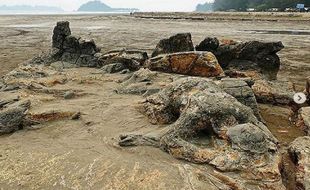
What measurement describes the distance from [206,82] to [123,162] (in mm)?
2915

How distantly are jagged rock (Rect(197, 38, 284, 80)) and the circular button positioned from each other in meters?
3.71

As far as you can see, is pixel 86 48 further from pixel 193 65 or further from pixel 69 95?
pixel 69 95

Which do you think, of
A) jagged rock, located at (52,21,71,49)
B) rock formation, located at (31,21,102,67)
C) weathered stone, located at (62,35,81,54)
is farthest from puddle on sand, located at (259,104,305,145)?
jagged rock, located at (52,21,71,49)

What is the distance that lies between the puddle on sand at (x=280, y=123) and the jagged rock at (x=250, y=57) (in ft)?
14.4

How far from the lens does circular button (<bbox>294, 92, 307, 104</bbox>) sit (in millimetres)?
11077

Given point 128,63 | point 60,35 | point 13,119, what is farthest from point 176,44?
point 13,119

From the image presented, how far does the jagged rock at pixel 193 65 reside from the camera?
492 inches

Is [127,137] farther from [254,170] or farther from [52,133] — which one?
[254,170]

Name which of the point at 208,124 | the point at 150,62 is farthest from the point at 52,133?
the point at 150,62

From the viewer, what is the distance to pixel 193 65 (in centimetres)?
1257

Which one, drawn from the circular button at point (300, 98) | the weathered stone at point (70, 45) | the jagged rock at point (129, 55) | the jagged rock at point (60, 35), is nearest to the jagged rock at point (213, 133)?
the circular button at point (300, 98)

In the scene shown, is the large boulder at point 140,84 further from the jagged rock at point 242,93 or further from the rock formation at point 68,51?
the rock formation at point 68,51

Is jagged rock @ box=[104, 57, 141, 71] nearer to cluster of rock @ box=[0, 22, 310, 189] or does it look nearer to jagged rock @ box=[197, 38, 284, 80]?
cluster of rock @ box=[0, 22, 310, 189]

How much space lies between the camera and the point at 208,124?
7.11 meters
